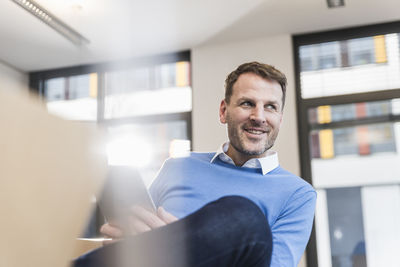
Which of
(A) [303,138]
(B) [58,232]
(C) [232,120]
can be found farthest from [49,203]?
(A) [303,138]

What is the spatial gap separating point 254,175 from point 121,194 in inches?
8.6

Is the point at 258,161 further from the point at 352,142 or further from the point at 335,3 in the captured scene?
the point at 352,142

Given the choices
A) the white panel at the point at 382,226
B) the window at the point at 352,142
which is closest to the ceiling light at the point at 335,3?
the window at the point at 352,142

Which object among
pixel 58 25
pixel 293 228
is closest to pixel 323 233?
pixel 293 228

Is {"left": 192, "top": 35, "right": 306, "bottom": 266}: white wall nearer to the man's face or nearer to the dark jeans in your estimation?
the man's face

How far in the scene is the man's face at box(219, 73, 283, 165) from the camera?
0.39m

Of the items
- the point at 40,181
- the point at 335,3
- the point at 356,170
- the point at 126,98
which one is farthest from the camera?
the point at 356,170

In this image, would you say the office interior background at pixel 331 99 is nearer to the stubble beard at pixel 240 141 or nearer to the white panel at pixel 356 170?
the white panel at pixel 356 170

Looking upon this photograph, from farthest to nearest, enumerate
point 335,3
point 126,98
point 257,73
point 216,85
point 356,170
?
point 356,170, point 335,3, point 216,85, point 257,73, point 126,98

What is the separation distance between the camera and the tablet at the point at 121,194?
0.66ft

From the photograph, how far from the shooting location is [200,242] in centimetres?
21

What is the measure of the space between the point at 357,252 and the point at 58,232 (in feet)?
4.87

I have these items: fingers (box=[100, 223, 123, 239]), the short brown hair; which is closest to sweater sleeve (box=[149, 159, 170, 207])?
the short brown hair

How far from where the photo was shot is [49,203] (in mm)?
158
